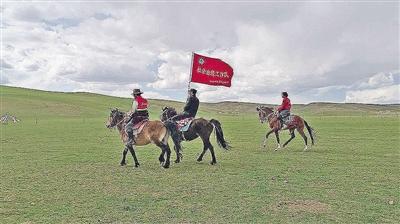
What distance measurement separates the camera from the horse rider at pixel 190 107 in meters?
15.7

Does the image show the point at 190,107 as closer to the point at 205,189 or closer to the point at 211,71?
the point at 211,71

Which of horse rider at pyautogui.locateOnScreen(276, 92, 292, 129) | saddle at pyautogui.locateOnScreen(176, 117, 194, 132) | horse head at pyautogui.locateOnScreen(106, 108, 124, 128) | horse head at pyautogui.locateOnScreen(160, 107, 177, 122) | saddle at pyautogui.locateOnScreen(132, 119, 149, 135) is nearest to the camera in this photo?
saddle at pyautogui.locateOnScreen(132, 119, 149, 135)

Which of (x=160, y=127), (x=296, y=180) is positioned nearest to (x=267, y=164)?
(x=296, y=180)

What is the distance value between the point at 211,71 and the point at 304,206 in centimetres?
925

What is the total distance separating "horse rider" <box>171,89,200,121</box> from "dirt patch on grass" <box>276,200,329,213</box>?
6.89 meters

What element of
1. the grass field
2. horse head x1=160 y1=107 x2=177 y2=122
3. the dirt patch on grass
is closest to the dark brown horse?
horse head x1=160 y1=107 x2=177 y2=122

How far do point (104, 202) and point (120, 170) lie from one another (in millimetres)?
4815

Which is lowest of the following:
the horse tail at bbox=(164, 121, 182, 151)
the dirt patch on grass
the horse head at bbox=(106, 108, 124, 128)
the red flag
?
the dirt patch on grass

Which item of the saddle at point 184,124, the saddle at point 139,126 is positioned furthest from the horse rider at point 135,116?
the saddle at point 184,124

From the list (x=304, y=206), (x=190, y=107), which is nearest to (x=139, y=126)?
(x=190, y=107)

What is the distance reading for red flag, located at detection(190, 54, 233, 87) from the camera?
17080mm

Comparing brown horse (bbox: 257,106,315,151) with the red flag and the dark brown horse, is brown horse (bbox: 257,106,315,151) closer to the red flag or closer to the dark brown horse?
the red flag

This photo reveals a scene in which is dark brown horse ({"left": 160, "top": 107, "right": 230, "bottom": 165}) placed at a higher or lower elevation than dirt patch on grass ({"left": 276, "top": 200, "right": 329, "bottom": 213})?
higher

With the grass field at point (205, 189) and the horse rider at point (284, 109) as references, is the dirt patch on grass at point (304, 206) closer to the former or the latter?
the grass field at point (205, 189)
